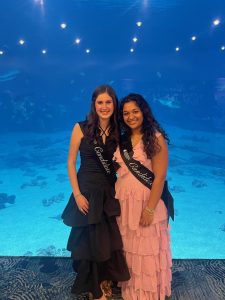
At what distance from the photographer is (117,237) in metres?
2.20

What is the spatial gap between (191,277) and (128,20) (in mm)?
15826

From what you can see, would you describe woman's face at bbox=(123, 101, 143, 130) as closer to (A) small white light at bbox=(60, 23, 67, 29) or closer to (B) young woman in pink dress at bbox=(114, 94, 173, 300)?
(B) young woman in pink dress at bbox=(114, 94, 173, 300)

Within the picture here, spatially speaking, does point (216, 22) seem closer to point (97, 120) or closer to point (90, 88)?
point (90, 88)

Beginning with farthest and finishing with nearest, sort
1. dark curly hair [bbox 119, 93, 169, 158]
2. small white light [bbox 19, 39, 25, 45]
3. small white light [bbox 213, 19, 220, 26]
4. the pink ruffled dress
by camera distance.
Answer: small white light [bbox 19, 39, 25, 45] < small white light [bbox 213, 19, 220, 26] < the pink ruffled dress < dark curly hair [bbox 119, 93, 169, 158]

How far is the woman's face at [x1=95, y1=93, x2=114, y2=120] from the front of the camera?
214 cm

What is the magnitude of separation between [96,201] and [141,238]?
19.4 inches

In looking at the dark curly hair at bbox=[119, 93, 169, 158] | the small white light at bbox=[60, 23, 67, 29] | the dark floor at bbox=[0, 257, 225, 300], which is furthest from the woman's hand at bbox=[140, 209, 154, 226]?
the small white light at bbox=[60, 23, 67, 29]

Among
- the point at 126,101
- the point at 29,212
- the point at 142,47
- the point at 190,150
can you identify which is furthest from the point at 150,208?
the point at 142,47

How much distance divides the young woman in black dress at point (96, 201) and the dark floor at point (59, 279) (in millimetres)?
392

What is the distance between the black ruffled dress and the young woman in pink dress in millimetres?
81

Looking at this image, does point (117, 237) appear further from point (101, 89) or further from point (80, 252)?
point (101, 89)

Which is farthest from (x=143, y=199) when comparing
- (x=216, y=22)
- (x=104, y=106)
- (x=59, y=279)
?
(x=216, y=22)

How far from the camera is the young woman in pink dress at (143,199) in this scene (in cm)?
208

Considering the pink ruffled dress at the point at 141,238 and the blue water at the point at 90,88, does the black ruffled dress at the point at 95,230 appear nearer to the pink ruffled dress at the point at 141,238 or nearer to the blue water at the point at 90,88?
the pink ruffled dress at the point at 141,238
